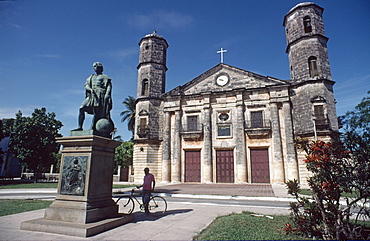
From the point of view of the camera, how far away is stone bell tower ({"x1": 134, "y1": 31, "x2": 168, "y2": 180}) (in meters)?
21.6

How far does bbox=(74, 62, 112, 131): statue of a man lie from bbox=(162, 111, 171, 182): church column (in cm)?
1542

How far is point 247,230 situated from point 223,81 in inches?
739

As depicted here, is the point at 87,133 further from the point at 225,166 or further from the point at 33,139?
the point at 33,139

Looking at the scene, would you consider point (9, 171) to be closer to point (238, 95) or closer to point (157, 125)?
point (157, 125)

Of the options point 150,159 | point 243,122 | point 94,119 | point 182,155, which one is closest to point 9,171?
point 150,159

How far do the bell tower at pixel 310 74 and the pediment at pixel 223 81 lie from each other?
222 cm

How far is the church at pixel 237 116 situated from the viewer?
18141 mm

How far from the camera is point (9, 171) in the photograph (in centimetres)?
3969

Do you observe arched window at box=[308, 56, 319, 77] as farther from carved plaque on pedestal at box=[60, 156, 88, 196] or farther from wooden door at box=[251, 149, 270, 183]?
carved plaque on pedestal at box=[60, 156, 88, 196]

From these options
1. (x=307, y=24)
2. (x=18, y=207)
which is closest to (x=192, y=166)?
(x=18, y=207)

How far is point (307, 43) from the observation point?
19281mm

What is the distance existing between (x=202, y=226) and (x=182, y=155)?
16.4 m

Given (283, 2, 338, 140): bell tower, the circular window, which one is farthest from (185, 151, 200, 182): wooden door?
(283, 2, 338, 140): bell tower

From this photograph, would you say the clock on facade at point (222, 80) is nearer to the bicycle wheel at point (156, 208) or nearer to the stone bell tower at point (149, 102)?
the stone bell tower at point (149, 102)
